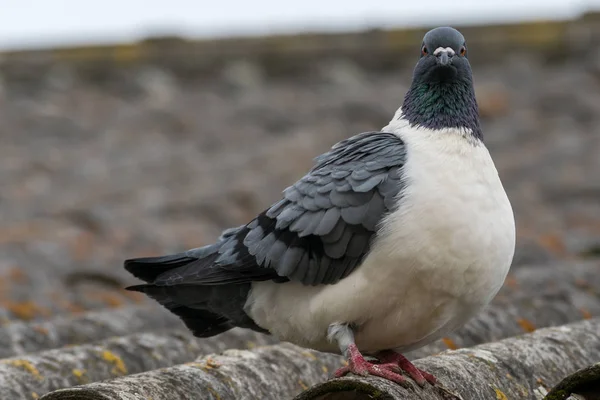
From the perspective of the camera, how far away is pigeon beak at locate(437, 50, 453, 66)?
4.50 m

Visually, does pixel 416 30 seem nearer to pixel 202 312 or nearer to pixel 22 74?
pixel 22 74

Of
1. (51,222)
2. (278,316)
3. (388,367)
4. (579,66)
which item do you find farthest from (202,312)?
(579,66)

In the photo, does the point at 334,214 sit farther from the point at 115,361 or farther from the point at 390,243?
the point at 115,361

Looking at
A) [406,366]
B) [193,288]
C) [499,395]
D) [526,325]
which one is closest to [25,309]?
[193,288]

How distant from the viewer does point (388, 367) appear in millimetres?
4105

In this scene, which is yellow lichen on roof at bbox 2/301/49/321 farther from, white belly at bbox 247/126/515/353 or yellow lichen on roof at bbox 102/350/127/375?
white belly at bbox 247/126/515/353

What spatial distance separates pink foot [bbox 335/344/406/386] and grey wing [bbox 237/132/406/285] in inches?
10.8

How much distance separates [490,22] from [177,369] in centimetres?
772

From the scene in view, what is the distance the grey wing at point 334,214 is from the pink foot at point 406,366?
379mm

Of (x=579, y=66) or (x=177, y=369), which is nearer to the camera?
(x=177, y=369)

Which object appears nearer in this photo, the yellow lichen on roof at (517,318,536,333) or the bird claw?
the bird claw

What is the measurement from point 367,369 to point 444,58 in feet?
4.00

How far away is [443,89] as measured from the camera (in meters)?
4.53

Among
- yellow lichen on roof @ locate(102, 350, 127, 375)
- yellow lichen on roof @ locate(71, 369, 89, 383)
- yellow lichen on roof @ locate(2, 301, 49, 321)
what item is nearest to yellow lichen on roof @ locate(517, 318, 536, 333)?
yellow lichen on roof @ locate(102, 350, 127, 375)
